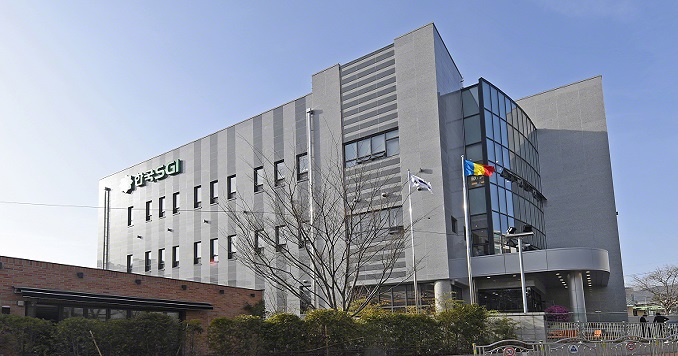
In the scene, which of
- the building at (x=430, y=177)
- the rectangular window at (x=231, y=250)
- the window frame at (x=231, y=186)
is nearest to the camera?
the building at (x=430, y=177)

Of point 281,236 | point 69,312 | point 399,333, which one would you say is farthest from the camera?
point 281,236

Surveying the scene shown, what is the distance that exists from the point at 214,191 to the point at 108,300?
2148 cm

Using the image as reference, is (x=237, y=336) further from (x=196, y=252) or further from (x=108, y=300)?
(x=196, y=252)

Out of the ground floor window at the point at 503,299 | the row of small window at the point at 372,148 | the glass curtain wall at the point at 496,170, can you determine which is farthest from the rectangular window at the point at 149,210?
the ground floor window at the point at 503,299

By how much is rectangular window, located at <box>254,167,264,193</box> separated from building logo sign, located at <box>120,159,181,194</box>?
815 cm

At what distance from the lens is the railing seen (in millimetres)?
24103

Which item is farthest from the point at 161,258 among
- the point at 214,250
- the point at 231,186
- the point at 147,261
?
the point at 231,186

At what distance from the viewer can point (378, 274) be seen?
31594 millimetres

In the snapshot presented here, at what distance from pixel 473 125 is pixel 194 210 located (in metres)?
20.5

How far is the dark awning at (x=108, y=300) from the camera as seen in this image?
Result: 18.4 m

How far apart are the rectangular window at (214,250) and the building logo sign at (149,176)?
683 cm

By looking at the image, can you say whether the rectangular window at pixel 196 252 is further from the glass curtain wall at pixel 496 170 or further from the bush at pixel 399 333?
the bush at pixel 399 333

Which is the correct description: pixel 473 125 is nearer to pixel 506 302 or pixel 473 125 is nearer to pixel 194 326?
pixel 506 302

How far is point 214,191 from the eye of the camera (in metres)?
42.0
